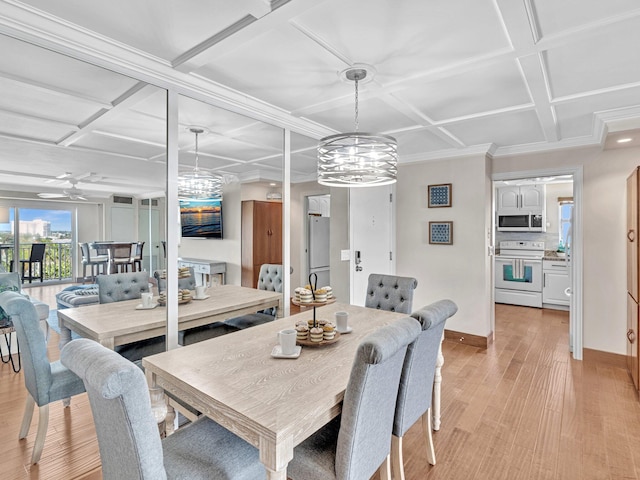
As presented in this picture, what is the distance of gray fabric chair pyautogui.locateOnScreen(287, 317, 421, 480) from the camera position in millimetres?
1234

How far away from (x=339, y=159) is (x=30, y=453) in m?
2.57

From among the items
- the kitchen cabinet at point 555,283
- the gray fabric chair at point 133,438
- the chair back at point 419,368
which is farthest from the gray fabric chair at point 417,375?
the kitchen cabinet at point 555,283

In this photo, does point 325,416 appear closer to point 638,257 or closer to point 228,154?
point 228,154

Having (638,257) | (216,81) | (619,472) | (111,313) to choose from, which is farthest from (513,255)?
(111,313)

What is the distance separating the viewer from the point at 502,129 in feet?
11.0

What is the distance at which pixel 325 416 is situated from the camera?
1.33 meters

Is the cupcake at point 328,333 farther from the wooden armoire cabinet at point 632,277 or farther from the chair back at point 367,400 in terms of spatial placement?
the wooden armoire cabinet at point 632,277

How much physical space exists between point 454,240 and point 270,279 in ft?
7.82

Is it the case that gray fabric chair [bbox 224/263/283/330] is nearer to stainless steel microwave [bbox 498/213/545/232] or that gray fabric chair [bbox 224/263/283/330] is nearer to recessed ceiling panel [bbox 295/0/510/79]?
recessed ceiling panel [bbox 295/0/510/79]

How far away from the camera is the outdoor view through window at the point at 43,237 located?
175 cm

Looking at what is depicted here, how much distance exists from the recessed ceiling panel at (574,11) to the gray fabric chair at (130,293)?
2675mm

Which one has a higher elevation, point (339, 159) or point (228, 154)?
Answer: point (228, 154)

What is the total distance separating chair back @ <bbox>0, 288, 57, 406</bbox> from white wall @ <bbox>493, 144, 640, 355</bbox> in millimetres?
4736

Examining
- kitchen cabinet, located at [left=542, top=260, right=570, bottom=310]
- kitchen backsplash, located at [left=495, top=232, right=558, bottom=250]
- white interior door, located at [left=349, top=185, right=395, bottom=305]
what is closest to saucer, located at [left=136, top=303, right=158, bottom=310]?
white interior door, located at [left=349, top=185, right=395, bottom=305]
